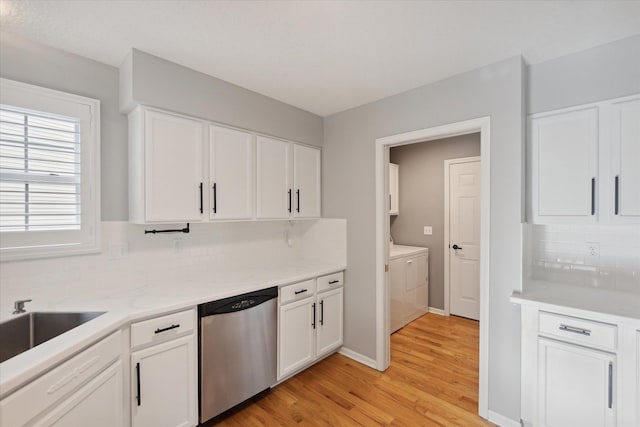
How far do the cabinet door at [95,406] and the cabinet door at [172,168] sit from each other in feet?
3.12

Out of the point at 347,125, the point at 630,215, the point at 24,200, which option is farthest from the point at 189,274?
the point at 630,215

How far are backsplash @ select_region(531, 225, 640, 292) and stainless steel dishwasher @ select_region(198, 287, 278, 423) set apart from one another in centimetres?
217

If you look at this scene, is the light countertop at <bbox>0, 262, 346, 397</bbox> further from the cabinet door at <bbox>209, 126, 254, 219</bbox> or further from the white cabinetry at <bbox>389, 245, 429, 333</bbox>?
the white cabinetry at <bbox>389, 245, 429, 333</bbox>

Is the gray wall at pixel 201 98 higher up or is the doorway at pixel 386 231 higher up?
the gray wall at pixel 201 98

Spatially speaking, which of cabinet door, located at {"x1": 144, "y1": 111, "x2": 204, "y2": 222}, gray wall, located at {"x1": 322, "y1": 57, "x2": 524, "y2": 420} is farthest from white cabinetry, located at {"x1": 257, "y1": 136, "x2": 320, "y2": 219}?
cabinet door, located at {"x1": 144, "y1": 111, "x2": 204, "y2": 222}

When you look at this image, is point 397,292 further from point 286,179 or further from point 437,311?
point 286,179

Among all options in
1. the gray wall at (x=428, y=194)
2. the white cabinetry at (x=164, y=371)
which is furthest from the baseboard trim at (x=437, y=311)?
the white cabinetry at (x=164, y=371)

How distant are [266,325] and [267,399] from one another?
604 millimetres

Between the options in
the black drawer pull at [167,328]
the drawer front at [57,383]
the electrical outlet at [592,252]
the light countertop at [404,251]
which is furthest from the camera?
the light countertop at [404,251]

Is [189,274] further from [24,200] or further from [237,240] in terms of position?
[24,200]

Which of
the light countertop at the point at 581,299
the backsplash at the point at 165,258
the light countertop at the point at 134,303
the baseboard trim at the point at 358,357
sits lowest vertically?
the baseboard trim at the point at 358,357

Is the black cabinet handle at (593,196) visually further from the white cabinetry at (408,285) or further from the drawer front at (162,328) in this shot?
the drawer front at (162,328)

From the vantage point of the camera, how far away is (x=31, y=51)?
179cm

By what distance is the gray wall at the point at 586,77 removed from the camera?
177 cm
